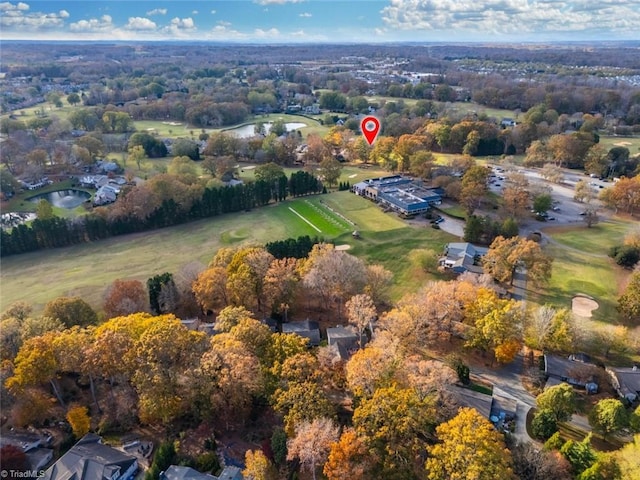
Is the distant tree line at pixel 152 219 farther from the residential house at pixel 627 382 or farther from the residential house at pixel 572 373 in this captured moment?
the residential house at pixel 627 382

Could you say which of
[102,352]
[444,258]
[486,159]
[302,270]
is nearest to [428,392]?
[302,270]

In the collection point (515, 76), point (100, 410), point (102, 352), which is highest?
point (515, 76)

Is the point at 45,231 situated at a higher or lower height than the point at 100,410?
higher

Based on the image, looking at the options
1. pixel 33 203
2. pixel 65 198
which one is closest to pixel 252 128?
pixel 65 198

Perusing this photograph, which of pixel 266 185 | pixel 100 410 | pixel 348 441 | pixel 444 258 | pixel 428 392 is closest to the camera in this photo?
pixel 348 441

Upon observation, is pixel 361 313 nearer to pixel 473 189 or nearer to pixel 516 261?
pixel 516 261

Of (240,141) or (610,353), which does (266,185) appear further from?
(610,353)

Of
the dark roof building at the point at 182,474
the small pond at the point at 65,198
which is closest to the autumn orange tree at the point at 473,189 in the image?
the dark roof building at the point at 182,474
